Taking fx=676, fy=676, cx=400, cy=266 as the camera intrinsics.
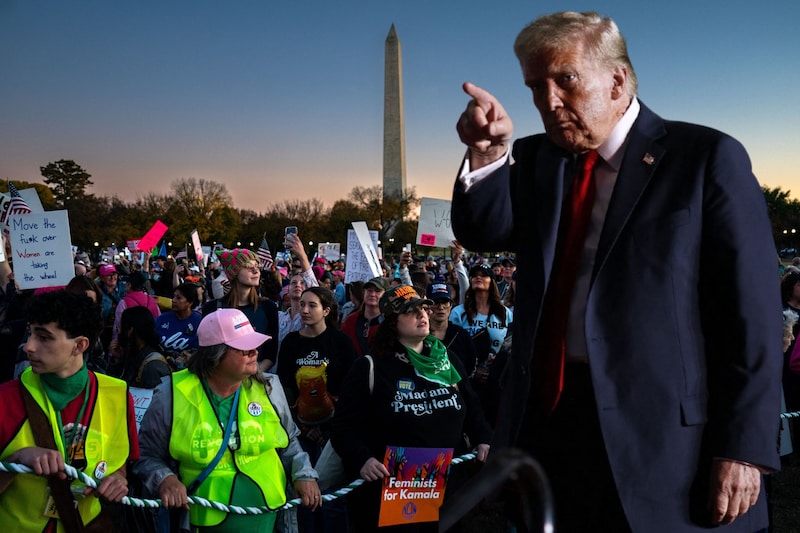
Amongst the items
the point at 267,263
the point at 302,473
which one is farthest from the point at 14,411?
the point at 267,263

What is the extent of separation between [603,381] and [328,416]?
404 cm

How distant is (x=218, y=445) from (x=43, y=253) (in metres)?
5.63

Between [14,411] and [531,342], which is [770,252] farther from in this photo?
[14,411]

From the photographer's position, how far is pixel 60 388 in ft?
10.3

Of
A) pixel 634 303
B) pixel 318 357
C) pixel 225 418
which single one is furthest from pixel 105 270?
pixel 634 303

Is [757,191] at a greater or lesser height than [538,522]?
greater

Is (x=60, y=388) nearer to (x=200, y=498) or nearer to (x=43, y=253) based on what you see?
(x=200, y=498)

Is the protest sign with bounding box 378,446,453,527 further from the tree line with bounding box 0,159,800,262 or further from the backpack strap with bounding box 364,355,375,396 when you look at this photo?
the tree line with bounding box 0,159,800,262

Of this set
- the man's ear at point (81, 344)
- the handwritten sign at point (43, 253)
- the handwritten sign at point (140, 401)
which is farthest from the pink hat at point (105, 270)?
the man's ear at point (81, 344)

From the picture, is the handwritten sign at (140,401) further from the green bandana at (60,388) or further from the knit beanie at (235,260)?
the knit beanie at (235,260)

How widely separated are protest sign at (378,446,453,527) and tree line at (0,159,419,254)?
5737 centimetres

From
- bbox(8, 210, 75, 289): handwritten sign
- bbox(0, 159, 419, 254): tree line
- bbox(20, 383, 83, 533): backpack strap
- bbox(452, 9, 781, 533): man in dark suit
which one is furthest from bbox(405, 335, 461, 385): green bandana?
bbox(0, 159, 419, 254): tree line

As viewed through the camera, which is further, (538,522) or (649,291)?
(649,291)

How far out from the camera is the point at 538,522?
30.2 inches
